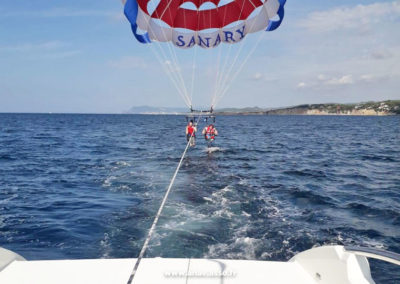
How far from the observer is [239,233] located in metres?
8.11

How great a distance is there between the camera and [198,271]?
3.85m

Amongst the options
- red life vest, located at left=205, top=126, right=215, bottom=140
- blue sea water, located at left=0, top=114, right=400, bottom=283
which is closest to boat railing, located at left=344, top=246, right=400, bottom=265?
blue sea water, located at left=0, top=114, right=400, bottom=283

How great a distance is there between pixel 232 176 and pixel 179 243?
26.5ft

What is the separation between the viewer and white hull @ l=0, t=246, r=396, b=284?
12.0ft

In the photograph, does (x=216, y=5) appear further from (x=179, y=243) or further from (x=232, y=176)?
(x=179, y=243)

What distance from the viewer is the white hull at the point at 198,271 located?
12.0ft

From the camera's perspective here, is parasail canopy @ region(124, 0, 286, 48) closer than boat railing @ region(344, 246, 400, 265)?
No

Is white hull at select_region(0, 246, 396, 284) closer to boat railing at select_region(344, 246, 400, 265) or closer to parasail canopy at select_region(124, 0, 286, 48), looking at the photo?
boat railing at select_region(344, 246, 400, 265)

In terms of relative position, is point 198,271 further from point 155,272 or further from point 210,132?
point 210,132

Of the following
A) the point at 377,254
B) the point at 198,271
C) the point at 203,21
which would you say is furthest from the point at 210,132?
the point at 377,254

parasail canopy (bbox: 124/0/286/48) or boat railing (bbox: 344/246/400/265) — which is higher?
parasail canopy (bbox: 124/0/286/48)

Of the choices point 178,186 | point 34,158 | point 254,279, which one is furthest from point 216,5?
point 34,158

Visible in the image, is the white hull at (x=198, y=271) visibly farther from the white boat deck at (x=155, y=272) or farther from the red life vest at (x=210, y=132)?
the red life vest at (x=210, y=132)

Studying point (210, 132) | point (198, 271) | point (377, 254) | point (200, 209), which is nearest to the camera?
point (377, 254)
